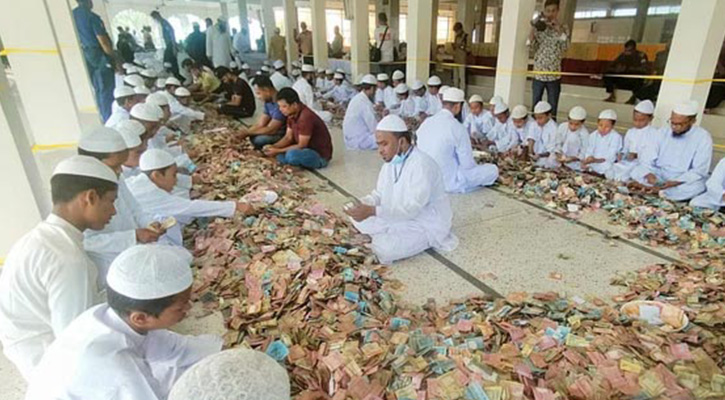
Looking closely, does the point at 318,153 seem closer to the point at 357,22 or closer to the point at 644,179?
the point at 644,179

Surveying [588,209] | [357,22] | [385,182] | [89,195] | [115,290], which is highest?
[357,22]

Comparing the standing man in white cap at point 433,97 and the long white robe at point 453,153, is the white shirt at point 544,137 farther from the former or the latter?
the standing man in white cap at point 433,97

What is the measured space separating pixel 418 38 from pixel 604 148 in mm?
4802

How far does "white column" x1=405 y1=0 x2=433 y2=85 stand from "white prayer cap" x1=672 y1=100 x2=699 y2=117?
524 cm

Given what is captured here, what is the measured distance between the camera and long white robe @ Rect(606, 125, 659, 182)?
15.3ft

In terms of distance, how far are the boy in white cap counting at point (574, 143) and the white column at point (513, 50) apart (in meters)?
1.50

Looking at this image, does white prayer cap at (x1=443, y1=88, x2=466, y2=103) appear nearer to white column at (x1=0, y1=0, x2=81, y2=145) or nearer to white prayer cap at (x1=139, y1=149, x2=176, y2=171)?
white prayer cap at (x1=139, y1=149, x2=176, y2=171)

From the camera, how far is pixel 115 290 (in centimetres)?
134

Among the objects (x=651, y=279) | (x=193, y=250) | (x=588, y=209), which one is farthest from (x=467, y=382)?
(x=588, y=209)

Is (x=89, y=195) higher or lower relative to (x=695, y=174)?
higher

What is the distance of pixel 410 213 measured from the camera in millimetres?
3137

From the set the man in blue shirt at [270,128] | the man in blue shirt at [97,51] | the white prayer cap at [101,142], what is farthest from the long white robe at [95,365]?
the man in blue shirt at [97,51]

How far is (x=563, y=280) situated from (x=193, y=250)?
278 cm

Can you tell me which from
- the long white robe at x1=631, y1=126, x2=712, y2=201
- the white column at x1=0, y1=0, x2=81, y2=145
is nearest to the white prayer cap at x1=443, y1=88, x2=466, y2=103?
the long white robe at x1=631, y1=126, x2=712, y2=201
